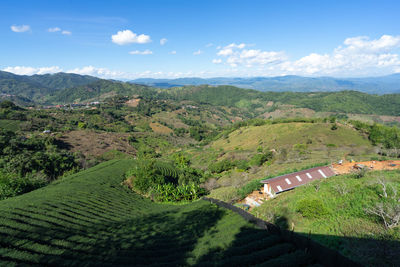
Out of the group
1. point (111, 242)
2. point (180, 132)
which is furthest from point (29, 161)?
point (180, 132)

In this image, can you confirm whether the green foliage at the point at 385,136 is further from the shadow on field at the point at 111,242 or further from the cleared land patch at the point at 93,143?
the cleared land patch at the point at 93,143

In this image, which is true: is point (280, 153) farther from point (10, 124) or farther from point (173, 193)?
point (10, 124)

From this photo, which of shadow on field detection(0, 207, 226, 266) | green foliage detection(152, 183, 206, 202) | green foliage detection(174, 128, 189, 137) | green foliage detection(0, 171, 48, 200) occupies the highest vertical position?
→ shadow on field detection(0, 207, 226, 266)

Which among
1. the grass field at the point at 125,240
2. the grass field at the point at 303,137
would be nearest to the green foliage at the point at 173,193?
the grass field at the point at 125,240

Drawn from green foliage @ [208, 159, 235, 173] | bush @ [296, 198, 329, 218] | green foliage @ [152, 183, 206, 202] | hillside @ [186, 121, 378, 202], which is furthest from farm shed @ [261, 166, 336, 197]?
Result: green foliage @ [208, 159, 235, 173]

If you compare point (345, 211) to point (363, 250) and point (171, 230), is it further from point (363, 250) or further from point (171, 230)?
point (171, 230)

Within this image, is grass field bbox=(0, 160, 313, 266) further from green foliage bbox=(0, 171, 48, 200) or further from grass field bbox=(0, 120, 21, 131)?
grass field bbox=(0, 120, 21, 131)
